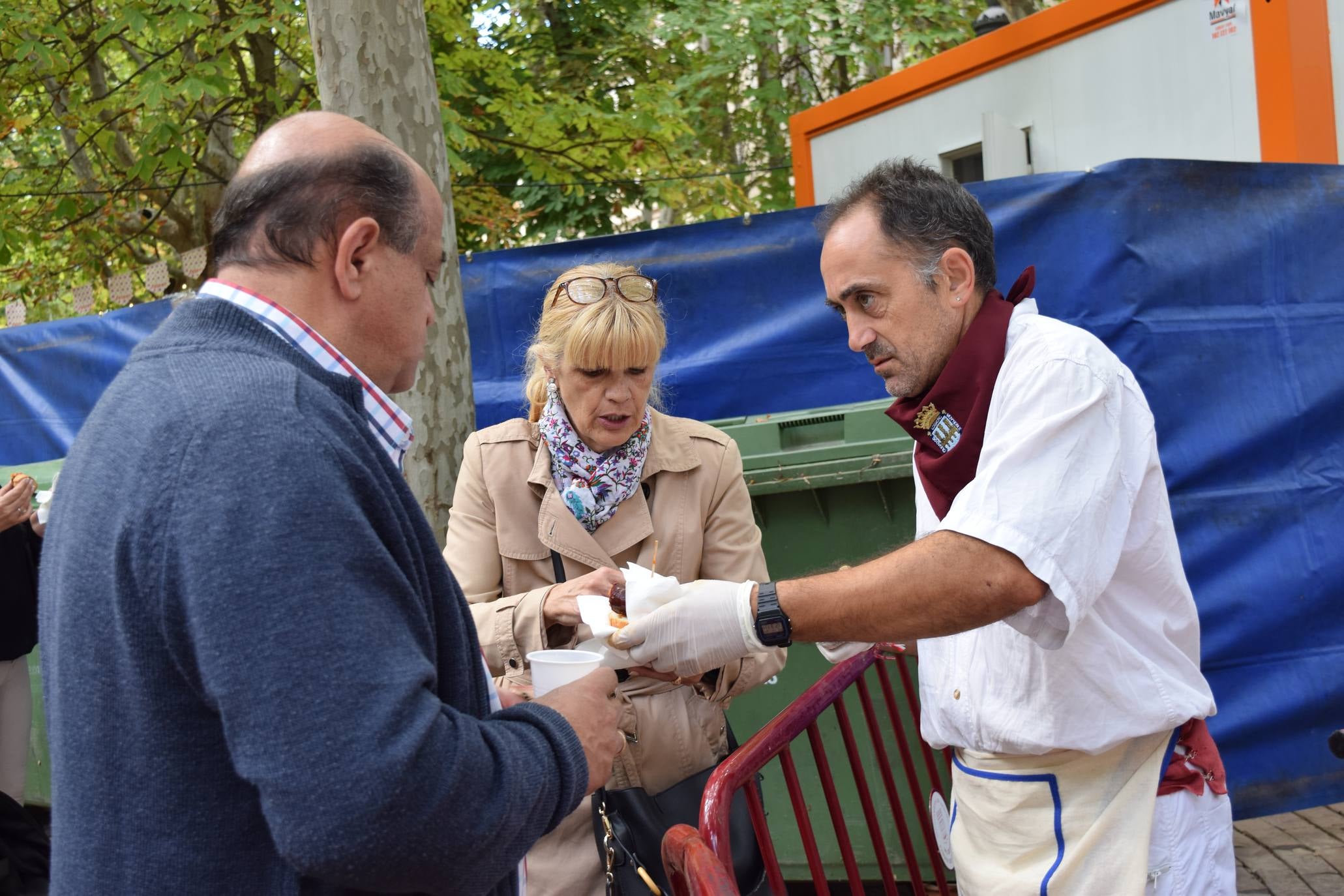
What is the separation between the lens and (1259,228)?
425 centimetres

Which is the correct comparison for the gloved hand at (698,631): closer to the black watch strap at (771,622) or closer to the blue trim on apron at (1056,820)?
the black watch strap at (771,622)

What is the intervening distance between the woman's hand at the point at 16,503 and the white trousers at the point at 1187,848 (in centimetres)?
403

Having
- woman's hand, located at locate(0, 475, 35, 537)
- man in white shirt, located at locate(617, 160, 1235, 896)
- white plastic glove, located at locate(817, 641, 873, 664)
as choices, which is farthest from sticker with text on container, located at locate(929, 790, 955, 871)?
woman's hand, located at locate(0, 475, 35, 537)

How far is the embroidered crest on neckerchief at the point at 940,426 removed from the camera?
82.7 inches

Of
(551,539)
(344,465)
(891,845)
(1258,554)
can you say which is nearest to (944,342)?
(551,539)

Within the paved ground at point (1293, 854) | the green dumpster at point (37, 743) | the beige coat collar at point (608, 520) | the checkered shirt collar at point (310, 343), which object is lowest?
the paved ground at point (1293, 854)

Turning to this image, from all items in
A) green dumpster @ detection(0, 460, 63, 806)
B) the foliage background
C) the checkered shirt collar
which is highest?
the foliage background

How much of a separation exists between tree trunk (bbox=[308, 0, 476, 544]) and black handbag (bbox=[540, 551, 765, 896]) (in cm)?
114

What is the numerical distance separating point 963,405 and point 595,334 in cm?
103

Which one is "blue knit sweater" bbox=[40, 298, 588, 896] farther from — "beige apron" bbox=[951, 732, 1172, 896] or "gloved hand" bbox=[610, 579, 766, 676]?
"beige apron" bbox=[951, 732, 1172, 896]

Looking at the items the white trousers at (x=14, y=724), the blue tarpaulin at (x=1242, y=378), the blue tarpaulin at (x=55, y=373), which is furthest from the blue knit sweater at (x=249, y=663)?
the blue tarpaulin at (x=55, y=373)

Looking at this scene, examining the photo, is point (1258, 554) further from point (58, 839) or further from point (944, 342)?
point (58, 839)

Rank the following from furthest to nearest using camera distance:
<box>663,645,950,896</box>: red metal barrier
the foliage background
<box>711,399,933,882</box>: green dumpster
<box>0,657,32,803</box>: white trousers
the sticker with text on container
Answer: the foliage background
<box>0,657,32,803</box>: white trousers
<box>711,399,933,882</box>: green dumpster
the sticker with text on container
<box>663,645,950,896</box>: red metal barrier

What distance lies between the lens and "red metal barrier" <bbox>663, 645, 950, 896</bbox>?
68.1 inches
